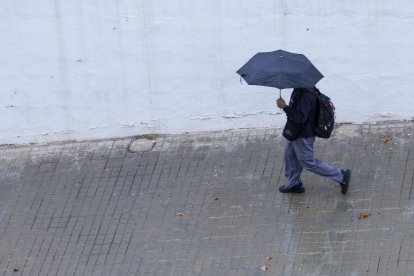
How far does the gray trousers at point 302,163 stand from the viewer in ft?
32.1

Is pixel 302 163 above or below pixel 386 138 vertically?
above

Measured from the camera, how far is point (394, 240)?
9.38 meters

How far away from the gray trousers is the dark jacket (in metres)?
0.16

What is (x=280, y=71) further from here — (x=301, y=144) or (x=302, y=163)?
(x=302, y=163)

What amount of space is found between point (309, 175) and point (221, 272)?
1.73 meters

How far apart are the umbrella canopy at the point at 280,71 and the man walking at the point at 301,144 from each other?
183 millimetres

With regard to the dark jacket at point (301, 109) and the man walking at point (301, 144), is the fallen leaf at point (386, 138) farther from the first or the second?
the dark jacket at point (301, 109)

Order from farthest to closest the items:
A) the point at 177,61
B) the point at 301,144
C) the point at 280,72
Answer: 1. the point at 177,61
2. the point at 301,144
3. the point at 280,72

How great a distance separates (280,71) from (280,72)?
0.02 meters

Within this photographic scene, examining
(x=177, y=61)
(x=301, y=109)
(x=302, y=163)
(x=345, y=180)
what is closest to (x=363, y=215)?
(x=345, y=180)

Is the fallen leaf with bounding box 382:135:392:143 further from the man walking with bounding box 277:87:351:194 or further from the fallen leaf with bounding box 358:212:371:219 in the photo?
the fallen leaf with bounding box 358:212:371:219

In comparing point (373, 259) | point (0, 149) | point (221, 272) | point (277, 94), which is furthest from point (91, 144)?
point (373, 259)

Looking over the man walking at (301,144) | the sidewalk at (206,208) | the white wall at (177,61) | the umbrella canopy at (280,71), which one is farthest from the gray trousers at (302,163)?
the white wall at (177,61)

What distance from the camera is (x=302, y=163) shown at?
32.4ft
